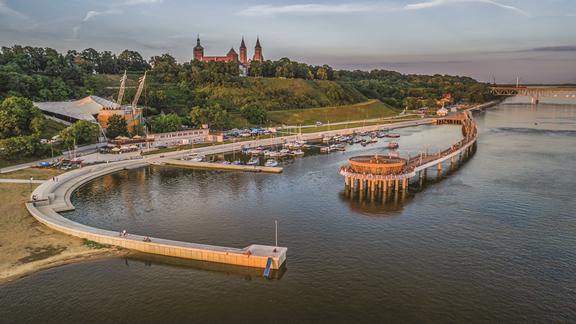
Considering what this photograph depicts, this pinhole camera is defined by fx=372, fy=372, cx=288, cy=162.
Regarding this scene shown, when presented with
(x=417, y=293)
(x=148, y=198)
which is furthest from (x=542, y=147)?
(x=148, y=198)

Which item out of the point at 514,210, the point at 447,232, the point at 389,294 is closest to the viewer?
the point at 389,294

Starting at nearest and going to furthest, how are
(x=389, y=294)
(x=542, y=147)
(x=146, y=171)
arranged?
(x=389, y=294), (x=146, y=171), (x=542, y=147)

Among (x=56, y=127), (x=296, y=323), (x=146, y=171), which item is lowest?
(x=296, y=323)

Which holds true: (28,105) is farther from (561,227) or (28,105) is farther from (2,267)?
(561,227)

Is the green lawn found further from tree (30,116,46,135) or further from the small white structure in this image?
tree (30,116,46,135)

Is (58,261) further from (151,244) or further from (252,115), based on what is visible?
(252,115)

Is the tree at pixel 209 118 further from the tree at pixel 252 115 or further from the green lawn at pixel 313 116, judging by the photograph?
the green lawn at pixel 313 116

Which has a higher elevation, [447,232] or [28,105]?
[28,105]
